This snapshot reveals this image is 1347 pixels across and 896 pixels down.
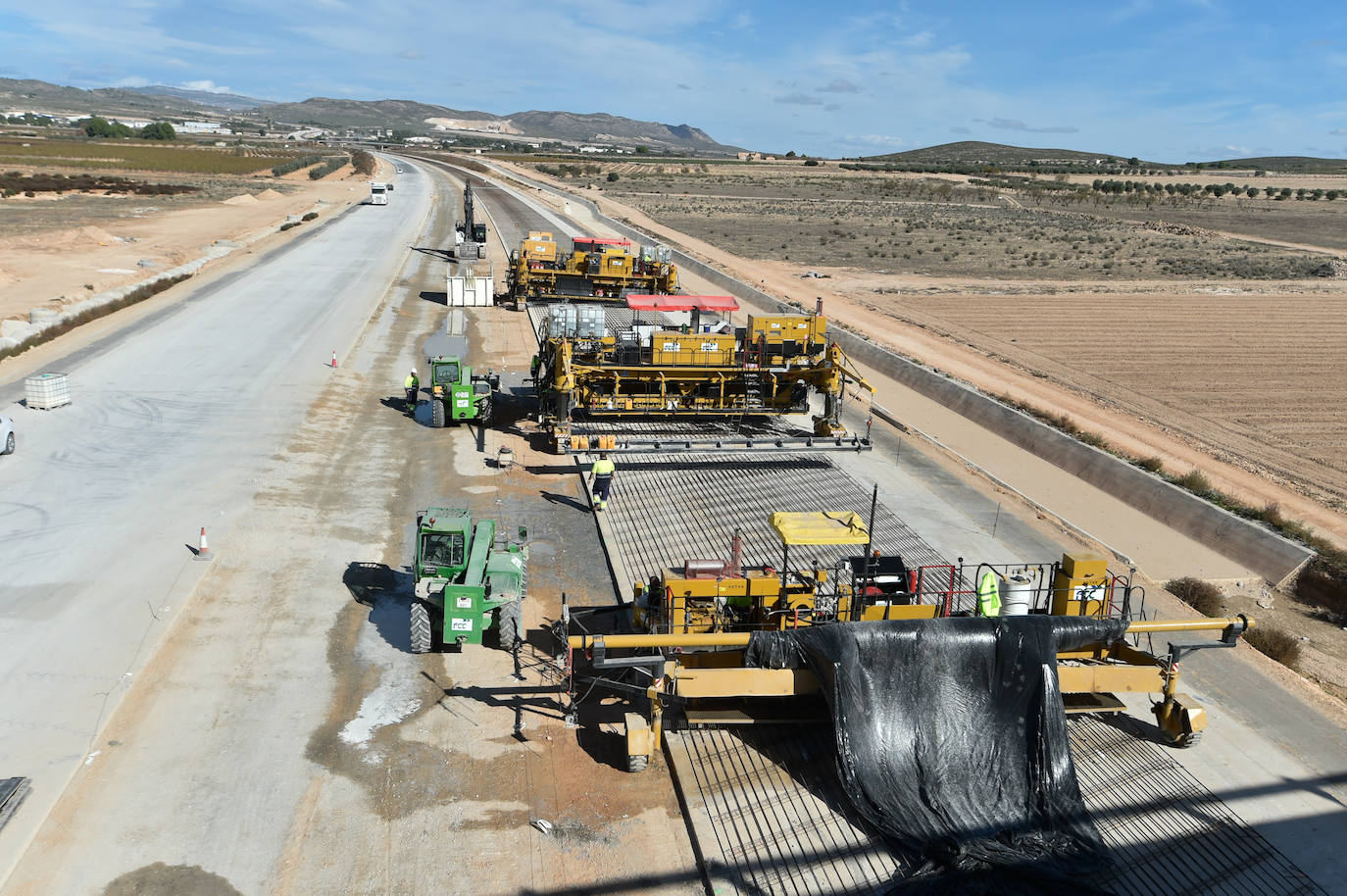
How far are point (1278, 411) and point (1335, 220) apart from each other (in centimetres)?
9644

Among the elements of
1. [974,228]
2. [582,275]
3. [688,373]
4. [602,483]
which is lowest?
[602,483]

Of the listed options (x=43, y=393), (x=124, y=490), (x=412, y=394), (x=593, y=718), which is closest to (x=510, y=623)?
(x=593, y=718)

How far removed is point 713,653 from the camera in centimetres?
1416

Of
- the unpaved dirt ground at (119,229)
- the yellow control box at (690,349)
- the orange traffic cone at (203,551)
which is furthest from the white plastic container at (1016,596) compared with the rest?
the unpaved dirt ground at (119,229)

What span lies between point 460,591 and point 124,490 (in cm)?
1207

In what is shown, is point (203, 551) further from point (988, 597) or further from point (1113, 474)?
point (1113, 474)

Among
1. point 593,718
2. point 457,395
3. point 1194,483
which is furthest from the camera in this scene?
point 457,395

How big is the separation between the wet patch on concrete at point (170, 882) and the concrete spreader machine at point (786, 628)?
524 cm

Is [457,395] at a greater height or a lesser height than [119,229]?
lesser

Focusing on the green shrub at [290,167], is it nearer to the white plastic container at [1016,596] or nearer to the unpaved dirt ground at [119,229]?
the unpaved dirt ground at [119,229]

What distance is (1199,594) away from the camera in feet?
66.6

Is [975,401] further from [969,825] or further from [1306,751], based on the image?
[969,825]

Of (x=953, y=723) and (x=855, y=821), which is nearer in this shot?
(x=855, y=821)

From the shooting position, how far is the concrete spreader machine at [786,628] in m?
13.3
